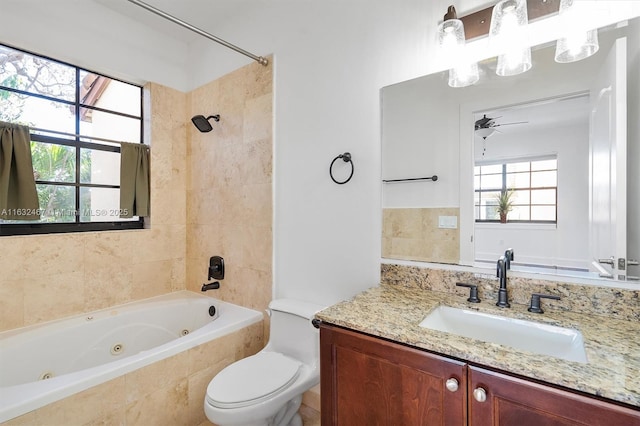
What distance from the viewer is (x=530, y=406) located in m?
0.79

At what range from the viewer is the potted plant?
4.43ft

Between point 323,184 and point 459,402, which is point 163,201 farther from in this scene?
point 459,402

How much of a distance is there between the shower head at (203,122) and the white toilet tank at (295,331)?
1467 millimetres

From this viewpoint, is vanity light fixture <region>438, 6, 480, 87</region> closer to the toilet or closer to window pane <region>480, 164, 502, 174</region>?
window pane <region>480, 164, 502, 174</region>

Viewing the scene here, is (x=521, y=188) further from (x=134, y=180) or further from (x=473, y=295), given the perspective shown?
(x=134, y=180)

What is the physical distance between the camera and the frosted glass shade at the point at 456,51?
137 cm

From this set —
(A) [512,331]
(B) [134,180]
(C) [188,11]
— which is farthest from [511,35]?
(B) [134,180]

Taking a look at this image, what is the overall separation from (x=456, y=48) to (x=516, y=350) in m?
1.26

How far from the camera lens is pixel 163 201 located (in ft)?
8.52

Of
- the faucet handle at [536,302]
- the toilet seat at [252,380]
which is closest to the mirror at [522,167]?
the faucet handle at [536,302]

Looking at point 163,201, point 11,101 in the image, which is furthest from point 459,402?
point 11,101

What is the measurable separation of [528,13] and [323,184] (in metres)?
1.22

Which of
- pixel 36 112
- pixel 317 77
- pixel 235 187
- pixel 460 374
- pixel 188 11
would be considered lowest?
pixel 460 374

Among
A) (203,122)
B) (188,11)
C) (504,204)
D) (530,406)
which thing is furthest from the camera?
(203,122)
